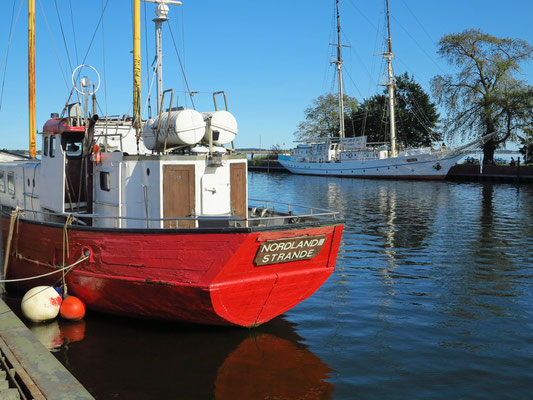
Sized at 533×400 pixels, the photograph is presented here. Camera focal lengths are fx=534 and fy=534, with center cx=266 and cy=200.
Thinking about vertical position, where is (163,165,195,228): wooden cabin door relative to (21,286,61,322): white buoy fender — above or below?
above

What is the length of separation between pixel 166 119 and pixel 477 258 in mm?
12135

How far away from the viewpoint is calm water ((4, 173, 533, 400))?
847 cm

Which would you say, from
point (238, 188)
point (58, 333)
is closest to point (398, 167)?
point (238, 188)

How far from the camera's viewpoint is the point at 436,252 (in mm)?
19078

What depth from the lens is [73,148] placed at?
12.9m

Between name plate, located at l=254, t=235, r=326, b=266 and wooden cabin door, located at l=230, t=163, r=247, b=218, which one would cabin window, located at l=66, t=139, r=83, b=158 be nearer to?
wooden cabin door, located at l=230, t=163, r=247, b=218

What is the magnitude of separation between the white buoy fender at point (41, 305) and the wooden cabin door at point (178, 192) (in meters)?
2.93

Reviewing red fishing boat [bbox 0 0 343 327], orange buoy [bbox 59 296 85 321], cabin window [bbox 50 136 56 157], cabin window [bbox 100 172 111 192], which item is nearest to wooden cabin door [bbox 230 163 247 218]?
red fishing boat [bbox 0 0 343 327]

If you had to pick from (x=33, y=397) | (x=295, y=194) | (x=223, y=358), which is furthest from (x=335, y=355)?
(x=295, y=194)

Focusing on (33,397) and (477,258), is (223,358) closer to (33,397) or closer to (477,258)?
(33,397)

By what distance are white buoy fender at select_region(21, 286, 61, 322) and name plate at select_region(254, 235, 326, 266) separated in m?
4.60

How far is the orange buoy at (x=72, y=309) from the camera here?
36.2 ft

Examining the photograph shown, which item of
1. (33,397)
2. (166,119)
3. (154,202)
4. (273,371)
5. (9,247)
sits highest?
(166,119)

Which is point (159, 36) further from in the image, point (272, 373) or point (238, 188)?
point (272, 373)
